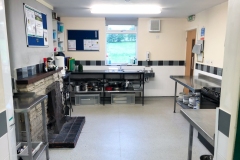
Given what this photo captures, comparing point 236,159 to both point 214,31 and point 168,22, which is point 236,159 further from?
point 168,22

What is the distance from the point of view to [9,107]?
62.0 inches

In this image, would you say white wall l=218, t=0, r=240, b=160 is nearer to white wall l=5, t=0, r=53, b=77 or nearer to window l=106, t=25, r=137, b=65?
white wall l=5, t=0, r=53, b=77

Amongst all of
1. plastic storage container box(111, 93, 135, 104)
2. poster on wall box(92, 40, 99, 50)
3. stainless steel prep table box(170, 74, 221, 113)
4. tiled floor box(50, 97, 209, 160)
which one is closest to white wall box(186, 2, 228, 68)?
stainless steel prep table box(170, 74, 221, 113)

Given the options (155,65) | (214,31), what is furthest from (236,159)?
(155,65)

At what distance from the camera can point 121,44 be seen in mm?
5648

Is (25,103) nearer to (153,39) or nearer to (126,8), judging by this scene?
(126,8)

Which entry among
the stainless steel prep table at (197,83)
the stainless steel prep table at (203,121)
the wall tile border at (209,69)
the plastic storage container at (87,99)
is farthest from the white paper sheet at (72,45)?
the stainless steel prep table at (203,121)

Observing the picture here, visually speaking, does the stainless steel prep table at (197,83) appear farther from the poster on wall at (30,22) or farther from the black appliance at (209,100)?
the poster on wall at (30,22)

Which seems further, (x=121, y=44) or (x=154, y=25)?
(x=121, y=44)

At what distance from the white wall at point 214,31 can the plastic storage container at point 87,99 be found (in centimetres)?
281

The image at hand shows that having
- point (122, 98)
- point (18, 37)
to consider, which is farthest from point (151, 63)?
point (18, 37)

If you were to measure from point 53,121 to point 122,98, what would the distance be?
2248 mm

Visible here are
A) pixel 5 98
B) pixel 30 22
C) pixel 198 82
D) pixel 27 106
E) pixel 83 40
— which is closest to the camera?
pixel 5 98

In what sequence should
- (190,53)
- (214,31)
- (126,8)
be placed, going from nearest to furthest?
(214,31) → (126,8) → (190,53)
